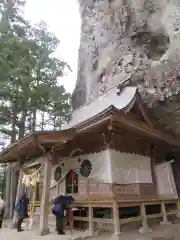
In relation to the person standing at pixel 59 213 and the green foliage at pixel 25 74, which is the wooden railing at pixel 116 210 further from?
the green foliage at pixel 25 74

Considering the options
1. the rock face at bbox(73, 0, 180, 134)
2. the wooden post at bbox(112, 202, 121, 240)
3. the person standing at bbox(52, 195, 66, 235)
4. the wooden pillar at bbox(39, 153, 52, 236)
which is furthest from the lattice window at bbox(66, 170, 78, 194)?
the rock face at bbox(73, 0, 180, 134)

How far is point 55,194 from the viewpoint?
375 inches

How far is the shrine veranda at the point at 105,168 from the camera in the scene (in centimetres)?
706

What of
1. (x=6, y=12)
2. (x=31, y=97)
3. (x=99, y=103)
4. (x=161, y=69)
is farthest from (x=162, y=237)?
(x=6, y=12)

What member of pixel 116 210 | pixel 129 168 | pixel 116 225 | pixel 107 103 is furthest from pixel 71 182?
pixel 107 103

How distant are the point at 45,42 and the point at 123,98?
10.8 m

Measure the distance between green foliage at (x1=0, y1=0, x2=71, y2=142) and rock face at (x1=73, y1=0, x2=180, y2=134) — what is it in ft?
9.83

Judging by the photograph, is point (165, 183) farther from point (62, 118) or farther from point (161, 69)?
point (62, 118)

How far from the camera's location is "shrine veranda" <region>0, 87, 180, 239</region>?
7062 mm

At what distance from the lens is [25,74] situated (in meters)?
13.0

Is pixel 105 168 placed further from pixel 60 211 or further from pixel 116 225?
pixel 60 211

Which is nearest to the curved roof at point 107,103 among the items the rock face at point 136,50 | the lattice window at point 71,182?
the rock face at point 136,50

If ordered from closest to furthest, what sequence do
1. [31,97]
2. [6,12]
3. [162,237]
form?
[162,237] < [31,97] < [6,12]

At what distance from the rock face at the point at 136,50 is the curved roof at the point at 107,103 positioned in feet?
2.73
